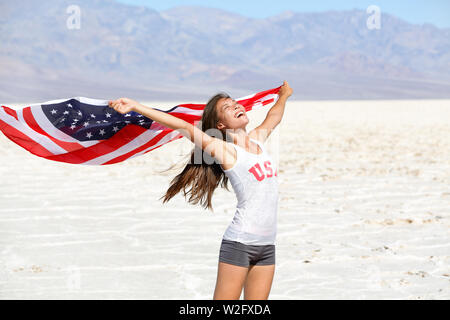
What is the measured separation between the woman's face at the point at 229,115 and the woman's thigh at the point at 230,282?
709 mm

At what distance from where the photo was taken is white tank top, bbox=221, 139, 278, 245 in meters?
3.26

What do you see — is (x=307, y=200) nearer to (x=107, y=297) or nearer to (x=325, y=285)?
(x=325, y=285)

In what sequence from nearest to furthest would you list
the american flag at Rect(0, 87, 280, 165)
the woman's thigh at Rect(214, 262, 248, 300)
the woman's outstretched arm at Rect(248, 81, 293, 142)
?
1. the woman's thigh at Rect(214, 262, 248, 300)
2. the woman's outstretched arm at Rect(248, 81, 293, 142)
3. the american flag at Rect(0, 87, 280, 165)

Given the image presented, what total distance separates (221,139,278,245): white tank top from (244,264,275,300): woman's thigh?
0.14 metres

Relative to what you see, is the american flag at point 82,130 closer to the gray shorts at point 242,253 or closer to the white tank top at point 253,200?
the white tank top at point 253,200

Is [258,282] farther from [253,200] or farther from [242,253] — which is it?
[253,200]

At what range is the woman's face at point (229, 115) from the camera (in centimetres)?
339

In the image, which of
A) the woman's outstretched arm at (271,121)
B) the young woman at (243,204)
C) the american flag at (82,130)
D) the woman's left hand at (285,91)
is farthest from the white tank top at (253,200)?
the american flag at (82,130)

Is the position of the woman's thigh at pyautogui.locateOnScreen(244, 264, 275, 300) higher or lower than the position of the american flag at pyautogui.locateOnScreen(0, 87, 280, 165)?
lower

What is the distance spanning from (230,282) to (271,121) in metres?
1.11

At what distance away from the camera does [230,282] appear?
10.7 feet

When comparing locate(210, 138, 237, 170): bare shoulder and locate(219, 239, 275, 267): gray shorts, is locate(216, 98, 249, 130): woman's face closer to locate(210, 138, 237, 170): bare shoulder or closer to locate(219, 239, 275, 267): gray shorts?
locate(210, 138, 237, 170): bare shoulder

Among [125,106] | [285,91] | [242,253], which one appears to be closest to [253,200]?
[242,253]

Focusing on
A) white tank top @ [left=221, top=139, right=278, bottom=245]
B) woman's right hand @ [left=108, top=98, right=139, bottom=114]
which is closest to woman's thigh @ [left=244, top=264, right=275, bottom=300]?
white tank top @ [left=221, top=139, right=278, bottom=245]
